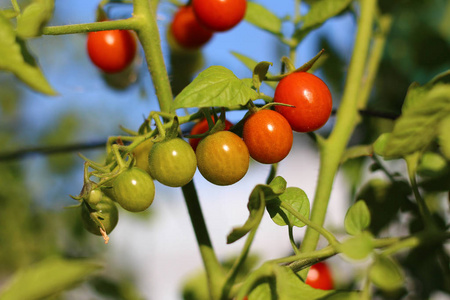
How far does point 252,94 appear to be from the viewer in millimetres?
319

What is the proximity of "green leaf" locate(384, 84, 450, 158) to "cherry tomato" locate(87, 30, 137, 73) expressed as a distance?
0.40 metres

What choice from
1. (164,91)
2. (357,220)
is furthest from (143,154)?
(357,220)

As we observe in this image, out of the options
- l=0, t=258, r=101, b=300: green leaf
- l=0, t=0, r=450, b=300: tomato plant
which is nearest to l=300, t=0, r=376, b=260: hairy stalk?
l=0, t=0, r=450, b=300: tomato plant

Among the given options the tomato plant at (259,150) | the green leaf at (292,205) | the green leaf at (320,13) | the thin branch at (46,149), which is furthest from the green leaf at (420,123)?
the thin branch at (46,149)

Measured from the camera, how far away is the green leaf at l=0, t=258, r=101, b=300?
0.72ft

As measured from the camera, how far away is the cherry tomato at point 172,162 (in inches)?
12.6

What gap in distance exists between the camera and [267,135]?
0.34 metres

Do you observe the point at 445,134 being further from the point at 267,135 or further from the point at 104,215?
the point at 104,215

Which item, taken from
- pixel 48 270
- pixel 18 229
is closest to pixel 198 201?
pixel 48 270

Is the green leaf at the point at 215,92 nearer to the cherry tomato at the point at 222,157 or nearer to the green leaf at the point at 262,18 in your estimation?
the cherry tomato at the point at 222,157

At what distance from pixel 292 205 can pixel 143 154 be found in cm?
12

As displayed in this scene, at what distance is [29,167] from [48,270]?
1.09 meters

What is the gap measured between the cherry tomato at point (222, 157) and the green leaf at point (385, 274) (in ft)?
0.37

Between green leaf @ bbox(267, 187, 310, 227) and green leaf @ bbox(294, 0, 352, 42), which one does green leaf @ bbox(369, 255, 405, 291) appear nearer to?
green leaf @ bbox(267, 187, 310, 227)
